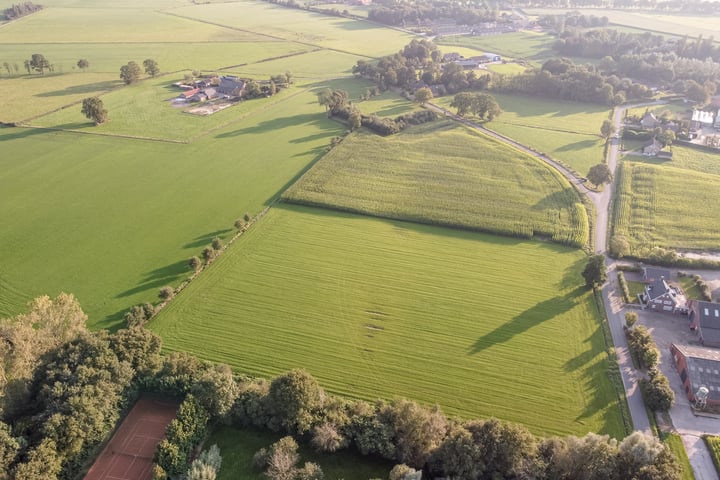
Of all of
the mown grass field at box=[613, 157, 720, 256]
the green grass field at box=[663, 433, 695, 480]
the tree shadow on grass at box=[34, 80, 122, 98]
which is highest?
the tree shadow on grass at box=[34, 80, 122, 98]

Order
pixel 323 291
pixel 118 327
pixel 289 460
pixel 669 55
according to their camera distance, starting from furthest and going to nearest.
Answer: pixel 669 55, pixel 323 291, pixel 118 327, pixel 289 460

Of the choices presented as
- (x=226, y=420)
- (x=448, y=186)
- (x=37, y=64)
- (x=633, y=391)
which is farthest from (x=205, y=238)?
(x=37, y=64)

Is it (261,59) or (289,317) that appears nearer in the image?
(289,317)

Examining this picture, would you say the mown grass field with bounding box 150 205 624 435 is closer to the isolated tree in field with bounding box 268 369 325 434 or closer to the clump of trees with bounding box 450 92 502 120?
the isolated tree in field with bounding box 268 369 325 434

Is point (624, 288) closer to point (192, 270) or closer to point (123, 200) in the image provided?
point (192, 270)

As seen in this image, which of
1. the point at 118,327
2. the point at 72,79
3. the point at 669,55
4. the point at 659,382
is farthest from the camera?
the point at 669,55

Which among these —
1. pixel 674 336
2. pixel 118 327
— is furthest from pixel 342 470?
pixel 674 336

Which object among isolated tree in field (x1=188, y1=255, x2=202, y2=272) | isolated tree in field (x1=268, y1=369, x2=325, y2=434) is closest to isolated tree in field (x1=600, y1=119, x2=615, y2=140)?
isolated tree in field (x1=188, y1=255, x2=202, y2=272)

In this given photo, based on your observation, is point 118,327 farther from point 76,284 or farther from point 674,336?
point 674,336
